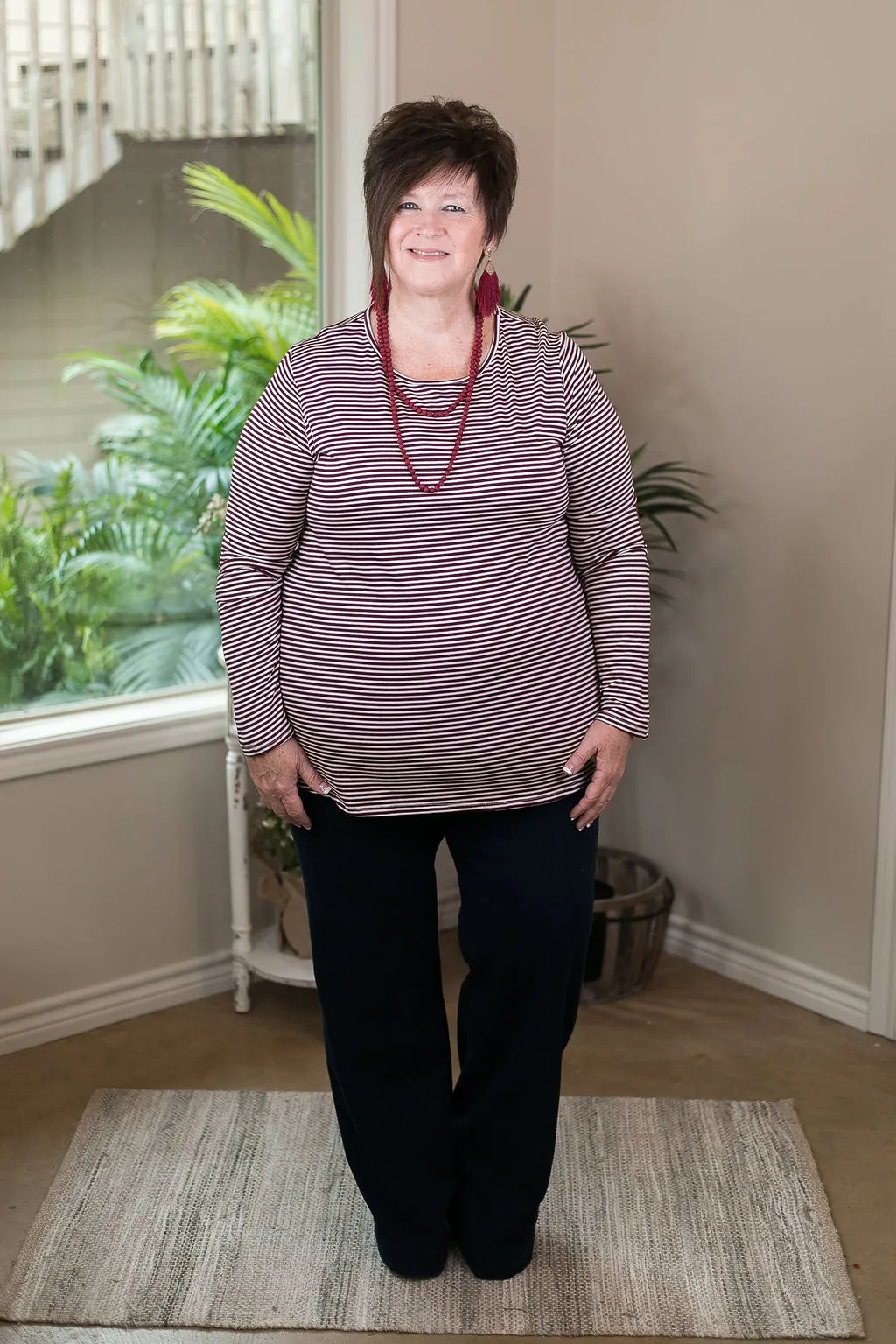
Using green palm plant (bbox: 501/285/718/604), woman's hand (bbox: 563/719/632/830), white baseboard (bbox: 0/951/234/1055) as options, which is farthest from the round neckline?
white baseboard (bbox: 0/951/234/1055)

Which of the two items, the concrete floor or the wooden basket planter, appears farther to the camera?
the wooden basket planter

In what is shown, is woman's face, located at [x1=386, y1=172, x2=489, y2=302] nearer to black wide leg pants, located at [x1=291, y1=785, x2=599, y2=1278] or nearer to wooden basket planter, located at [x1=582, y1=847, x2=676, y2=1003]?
black wide leg pants, located at [x1=291, y1=785, x2=599, y2=1278]

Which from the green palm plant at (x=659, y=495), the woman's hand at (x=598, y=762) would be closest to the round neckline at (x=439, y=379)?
the woman's hand at (x=598, y=762)

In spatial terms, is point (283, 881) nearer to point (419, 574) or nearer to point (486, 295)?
point (419, 574)

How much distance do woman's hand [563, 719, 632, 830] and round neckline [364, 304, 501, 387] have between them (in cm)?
45

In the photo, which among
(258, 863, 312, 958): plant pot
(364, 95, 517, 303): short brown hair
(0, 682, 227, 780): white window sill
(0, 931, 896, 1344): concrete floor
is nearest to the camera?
(364, 95, 517, 303): short brown hair

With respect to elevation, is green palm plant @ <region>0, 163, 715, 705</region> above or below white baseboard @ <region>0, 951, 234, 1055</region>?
above

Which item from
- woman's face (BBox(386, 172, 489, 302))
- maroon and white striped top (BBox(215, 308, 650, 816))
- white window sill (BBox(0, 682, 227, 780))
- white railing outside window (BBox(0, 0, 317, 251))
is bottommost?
white window sill (BBox(0, 682, 227, 780))

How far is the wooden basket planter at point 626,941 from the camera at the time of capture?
2656mm

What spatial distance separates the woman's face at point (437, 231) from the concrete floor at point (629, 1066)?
1.43m

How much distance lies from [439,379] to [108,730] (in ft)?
3.96

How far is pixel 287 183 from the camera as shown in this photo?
2.67 meters

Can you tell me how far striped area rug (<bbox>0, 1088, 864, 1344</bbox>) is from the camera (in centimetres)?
180

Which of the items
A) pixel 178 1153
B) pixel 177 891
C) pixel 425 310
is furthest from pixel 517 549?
pixel 177 891
